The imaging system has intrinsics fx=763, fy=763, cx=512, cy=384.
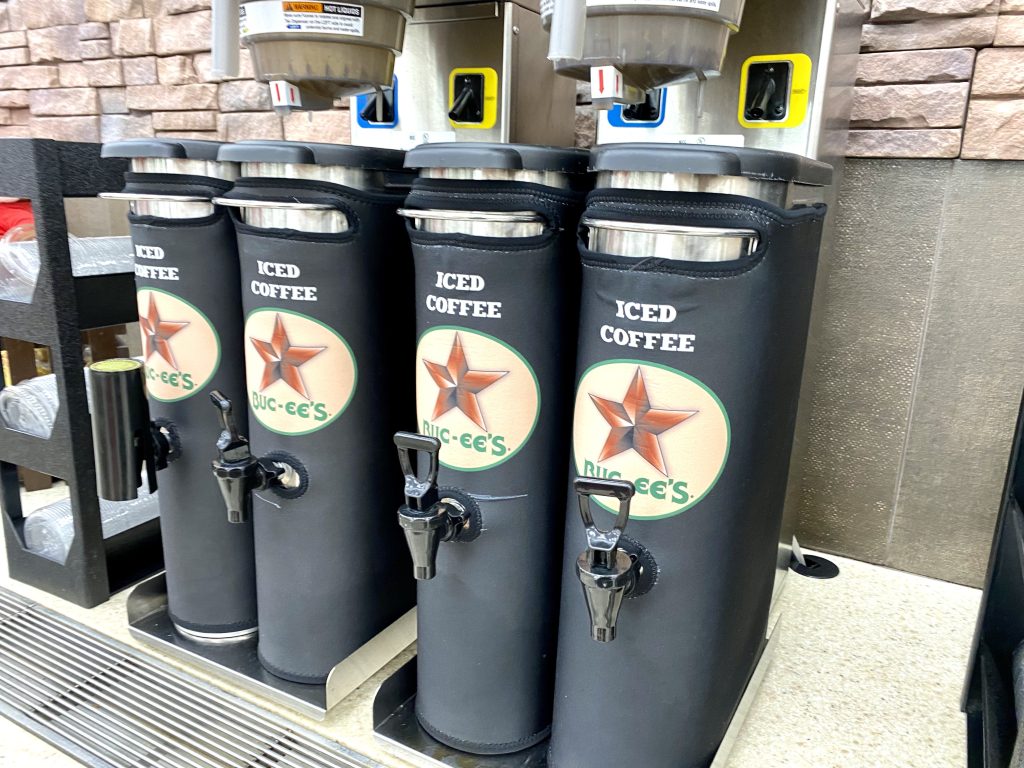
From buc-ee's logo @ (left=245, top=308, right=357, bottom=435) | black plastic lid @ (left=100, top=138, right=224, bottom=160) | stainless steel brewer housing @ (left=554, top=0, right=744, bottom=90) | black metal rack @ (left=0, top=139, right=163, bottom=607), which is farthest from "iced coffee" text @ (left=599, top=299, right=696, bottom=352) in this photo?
black metal rack @ (left=0, top=139, right=163, bottom=607)

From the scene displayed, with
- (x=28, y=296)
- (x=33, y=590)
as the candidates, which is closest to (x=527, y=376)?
(x=28, y=296)

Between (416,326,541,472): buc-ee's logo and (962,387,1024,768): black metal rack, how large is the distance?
56 cm

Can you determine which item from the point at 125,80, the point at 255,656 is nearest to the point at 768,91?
the point at 255,656

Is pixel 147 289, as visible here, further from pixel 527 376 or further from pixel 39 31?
pixel 39 31

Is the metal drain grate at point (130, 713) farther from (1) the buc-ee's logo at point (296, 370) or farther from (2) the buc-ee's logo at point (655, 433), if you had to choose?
(2) the buc-ee's logo at point (655, 433)

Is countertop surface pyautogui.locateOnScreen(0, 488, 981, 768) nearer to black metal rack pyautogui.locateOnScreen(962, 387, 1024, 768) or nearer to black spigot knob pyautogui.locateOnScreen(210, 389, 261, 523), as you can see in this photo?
black metal rack pyautogui.locateOnScreen(962, 387, 1024, 768)

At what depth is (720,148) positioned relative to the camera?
645 millimetres

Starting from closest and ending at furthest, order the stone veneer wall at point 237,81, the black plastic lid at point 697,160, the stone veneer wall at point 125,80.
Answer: the black plastic lid at point 697,160 → the stone veneer wall at point 237,81 → the stone veneer wall at point 125,80

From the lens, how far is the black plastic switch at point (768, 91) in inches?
38.7

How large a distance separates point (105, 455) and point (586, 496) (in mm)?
651

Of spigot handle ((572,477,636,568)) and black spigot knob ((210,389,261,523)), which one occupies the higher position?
spigot handle ((572,477,636,568))

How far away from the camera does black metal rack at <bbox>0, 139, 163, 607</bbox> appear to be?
3.49 feet

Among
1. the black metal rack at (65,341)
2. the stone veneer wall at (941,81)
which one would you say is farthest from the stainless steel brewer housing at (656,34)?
the black metal rack at (65,341)

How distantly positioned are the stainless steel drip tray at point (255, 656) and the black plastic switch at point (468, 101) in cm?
74
